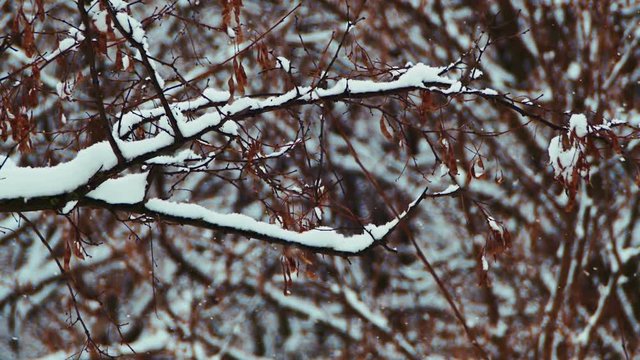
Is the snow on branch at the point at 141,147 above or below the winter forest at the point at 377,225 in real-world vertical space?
below

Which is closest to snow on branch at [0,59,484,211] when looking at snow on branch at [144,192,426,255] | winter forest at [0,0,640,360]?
snow on branch at [144,192,426,255]

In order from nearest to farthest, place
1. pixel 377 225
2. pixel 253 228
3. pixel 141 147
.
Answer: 1. pixel 141 147
2. pixel 253 228
3. pixel 377 225

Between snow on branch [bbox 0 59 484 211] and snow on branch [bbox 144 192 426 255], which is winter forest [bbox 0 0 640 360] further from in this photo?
snow on branch [bbox 0 59 484 211]

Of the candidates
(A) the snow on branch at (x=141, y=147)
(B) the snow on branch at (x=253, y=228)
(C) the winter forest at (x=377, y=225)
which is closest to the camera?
(A) the snow on branch at (x=141, y=147)

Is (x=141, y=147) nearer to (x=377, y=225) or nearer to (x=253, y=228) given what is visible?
(x=253, y=228)

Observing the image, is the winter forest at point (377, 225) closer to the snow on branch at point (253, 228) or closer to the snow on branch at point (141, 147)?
the snow on branch at point (253, 228)

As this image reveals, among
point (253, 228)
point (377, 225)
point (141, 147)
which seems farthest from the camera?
point (377, 225)

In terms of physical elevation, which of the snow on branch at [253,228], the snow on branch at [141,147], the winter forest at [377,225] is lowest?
the snow on branch at [253,228]

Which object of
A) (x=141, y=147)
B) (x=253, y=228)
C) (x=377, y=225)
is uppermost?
(x=377, y=225)

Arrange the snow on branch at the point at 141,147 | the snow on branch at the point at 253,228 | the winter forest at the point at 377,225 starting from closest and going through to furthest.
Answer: the snow on branch at the point at 141,147, the snow on branch at the point at 253,228, the winter forest at the point at 377,225

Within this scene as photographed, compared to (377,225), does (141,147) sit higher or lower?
lower

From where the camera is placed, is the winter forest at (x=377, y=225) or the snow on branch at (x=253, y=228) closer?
the snow on branch at (x=253, y=228)

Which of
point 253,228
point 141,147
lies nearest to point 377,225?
point 253,228

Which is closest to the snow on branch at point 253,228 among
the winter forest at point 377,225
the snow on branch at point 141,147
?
the snow on branch at point 141,147
